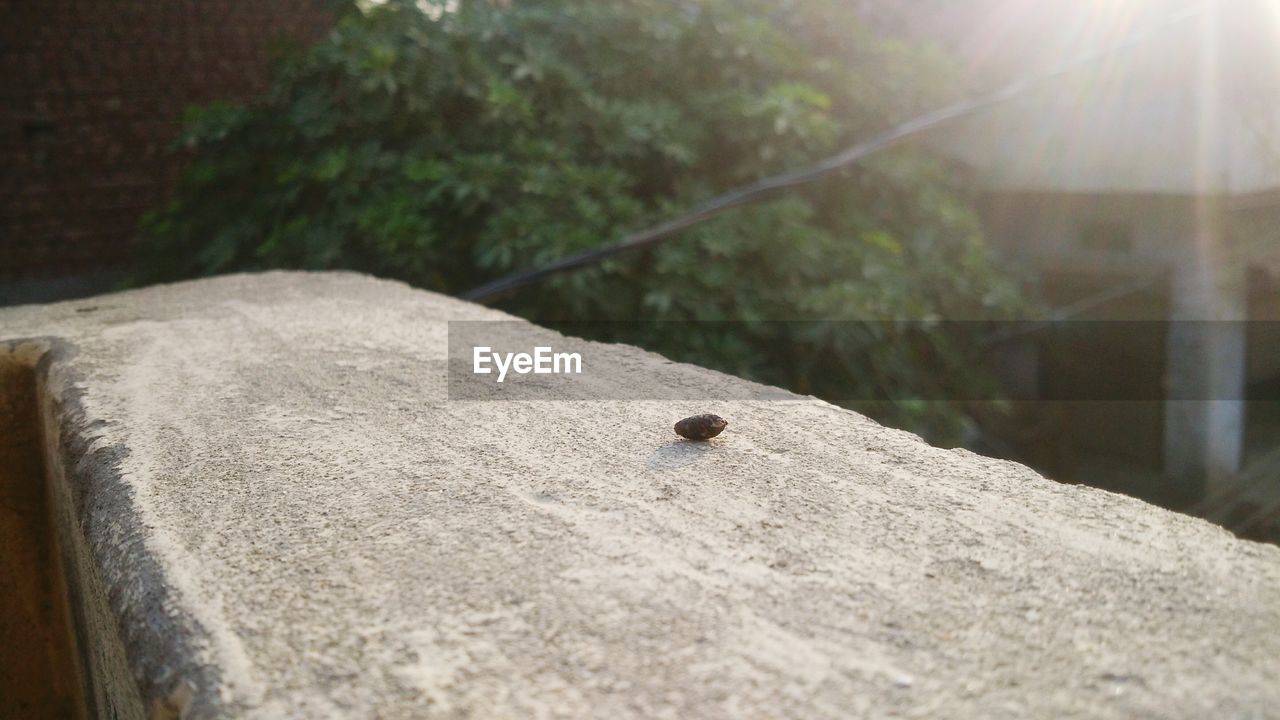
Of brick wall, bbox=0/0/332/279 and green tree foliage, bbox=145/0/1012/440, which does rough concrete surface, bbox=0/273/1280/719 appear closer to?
green tree foliage, bbox=145/0/1012/440

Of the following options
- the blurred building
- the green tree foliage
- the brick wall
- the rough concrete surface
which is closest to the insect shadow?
the rough concrete surface

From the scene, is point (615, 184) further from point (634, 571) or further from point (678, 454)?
point (634, 571)

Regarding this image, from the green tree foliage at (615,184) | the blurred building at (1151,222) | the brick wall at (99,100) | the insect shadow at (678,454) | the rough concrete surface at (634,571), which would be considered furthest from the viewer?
the brick wall at (99,100)

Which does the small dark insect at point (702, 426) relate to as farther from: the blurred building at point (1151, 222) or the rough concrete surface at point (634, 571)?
the blurred building at point (1151, 222)

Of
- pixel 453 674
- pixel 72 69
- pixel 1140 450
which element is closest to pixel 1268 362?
pixel 1140 450

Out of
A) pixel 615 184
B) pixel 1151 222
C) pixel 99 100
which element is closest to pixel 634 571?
pixel 615 184

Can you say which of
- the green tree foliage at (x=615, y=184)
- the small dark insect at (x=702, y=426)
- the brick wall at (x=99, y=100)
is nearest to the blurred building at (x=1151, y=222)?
the green tree foliage at (x=615, y=184)

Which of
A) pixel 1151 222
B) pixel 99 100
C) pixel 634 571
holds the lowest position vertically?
pixel 634 571

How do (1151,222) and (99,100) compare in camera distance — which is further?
(99,100)
